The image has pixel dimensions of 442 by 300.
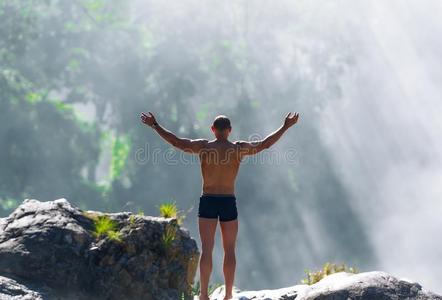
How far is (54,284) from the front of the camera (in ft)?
27.3

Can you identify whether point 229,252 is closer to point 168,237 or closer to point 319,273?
point 168,237

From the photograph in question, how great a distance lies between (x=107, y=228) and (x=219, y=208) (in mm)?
1342

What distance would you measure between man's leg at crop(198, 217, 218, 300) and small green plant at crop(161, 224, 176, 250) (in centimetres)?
51

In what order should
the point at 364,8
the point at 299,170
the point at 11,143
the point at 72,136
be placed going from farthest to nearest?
1. the point at 364,8
2. the point at 299,170
3. the point at 72,136
4. the point at 11,143

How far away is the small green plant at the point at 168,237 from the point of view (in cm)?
895

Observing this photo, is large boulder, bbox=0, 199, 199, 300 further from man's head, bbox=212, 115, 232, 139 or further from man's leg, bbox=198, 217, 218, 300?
→ man's head, bbox=212, 115, 232, 139

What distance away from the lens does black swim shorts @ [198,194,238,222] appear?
861cm

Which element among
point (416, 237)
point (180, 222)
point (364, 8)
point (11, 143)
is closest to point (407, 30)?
point (364, 8)

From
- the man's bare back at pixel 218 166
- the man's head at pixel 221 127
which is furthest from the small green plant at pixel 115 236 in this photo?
the man's head at pixel 221 127

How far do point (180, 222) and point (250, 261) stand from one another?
27.2 metres

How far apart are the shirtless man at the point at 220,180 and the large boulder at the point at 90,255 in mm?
641

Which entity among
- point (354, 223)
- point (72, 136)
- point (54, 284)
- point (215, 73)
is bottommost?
point (54, 284)

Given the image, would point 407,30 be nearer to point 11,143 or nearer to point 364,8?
point 364,8

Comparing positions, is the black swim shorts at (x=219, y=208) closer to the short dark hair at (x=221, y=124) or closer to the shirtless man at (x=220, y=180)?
the shirtless man at (x=220, y=180)
